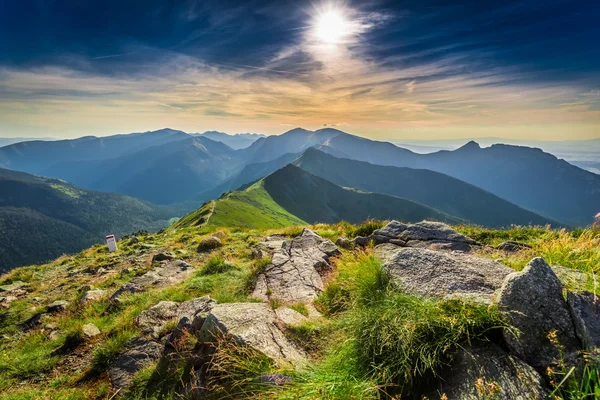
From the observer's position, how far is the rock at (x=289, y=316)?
6.71 meters

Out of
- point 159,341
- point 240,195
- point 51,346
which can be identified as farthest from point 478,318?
point 240,195

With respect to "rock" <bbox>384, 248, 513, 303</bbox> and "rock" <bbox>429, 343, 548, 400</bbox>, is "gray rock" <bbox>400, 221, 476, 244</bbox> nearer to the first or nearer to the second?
"rock" <bbox>384, 248, 513, 303</bbox>

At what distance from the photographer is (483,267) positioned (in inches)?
247

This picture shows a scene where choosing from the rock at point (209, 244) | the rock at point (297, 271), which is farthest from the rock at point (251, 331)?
the rock at point (209, 244)

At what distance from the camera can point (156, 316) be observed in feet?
27.4

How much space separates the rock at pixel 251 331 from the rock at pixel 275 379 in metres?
0.49

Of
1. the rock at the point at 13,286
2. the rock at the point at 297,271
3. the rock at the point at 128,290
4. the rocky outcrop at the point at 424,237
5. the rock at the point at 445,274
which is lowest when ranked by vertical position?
the rock at the point at 13,286

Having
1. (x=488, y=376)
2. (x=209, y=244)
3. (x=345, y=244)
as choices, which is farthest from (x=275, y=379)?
(x=209, y=244)

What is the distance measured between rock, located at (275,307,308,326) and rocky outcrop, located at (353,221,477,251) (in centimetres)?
709

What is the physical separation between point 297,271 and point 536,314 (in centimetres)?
807

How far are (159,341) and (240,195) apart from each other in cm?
19046

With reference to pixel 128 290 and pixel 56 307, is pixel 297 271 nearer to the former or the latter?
pixel 128 290

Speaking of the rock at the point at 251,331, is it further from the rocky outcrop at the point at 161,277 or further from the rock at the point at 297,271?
the rocky outcrop at the point at 161,277

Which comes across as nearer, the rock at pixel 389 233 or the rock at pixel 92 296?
the rock at pixel 92 296
